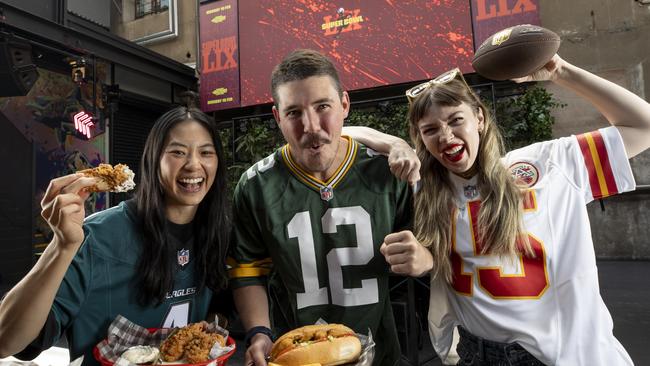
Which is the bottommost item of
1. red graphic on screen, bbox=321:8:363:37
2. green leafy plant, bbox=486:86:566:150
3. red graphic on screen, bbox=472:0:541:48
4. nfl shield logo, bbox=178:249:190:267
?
nfl shield logo, bbox=178:249:190:267

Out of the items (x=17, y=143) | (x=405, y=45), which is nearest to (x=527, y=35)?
(x=405, y=45)

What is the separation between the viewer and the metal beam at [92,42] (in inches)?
251

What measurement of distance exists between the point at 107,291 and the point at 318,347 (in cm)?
91

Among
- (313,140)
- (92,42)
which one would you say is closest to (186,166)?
(313,140)

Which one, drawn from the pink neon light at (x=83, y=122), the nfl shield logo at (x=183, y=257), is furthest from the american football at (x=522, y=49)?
the pink neon light at (x=83, y=122)

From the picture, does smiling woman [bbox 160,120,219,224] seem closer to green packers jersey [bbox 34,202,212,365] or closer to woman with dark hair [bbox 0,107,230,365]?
woman with dark hair [bbox 0,107,230,365]

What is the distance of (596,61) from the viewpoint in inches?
291

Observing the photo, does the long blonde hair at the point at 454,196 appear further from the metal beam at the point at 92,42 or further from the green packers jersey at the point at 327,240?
the metal beam at the point at 92,42

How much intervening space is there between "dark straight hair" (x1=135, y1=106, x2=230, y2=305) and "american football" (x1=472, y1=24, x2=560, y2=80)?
1.35 meters

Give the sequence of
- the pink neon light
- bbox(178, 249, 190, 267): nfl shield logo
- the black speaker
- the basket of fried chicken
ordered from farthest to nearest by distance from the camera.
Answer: the pink neon light, the black speaker, bbox(178, 249, 190, 267): nfl shield logo, the basket of fried chicken

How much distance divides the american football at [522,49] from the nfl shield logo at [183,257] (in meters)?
1.64

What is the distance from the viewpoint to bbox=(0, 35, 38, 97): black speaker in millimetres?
5797

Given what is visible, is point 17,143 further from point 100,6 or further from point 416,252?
point 416,252

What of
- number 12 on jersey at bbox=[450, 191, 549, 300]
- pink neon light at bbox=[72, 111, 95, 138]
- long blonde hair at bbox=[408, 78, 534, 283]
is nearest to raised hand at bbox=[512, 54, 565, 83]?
long blonde hair at bbox=[408, 78, 534, 283]
